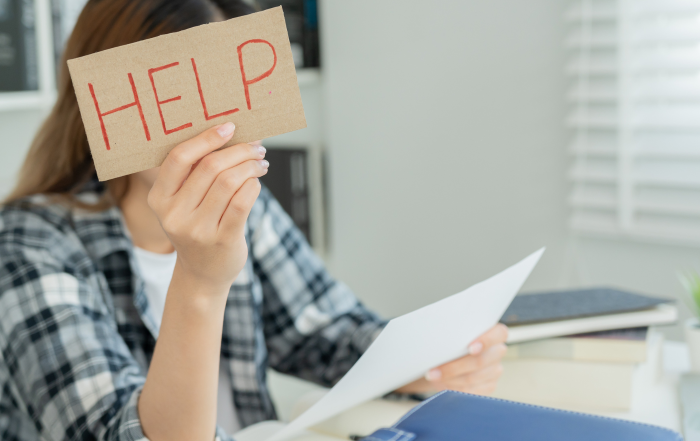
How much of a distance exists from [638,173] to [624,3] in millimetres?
343

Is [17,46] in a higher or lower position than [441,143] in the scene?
Result: higher

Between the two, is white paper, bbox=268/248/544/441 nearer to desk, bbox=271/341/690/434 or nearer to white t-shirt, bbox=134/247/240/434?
desk, bbox=271/341/690/434

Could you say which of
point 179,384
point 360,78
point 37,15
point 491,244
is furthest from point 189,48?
point 360,78

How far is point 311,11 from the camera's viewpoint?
6.17 ft

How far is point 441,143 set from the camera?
167cm

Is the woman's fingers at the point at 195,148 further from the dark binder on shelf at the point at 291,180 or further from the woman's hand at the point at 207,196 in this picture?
the dark binder on shelf at the point at 291,180

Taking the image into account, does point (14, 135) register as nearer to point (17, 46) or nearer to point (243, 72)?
point (17, 46)

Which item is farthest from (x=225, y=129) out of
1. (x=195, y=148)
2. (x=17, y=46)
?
(x=17, y=46)

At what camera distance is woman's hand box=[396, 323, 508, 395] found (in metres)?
0.72

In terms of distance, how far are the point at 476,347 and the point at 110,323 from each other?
1.33ft

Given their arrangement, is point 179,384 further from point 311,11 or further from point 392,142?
point 311,11

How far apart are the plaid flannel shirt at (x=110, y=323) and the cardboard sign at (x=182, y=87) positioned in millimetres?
252

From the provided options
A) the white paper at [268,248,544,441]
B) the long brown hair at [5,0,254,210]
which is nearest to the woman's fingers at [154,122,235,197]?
the white paper at [268,248,544,441]

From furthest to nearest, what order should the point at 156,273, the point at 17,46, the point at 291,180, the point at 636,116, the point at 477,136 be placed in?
1. the point at 291,180
2. the point at 477,136
3. the point at 636,116
4. the point at 17,46
5. the point at 156,273
